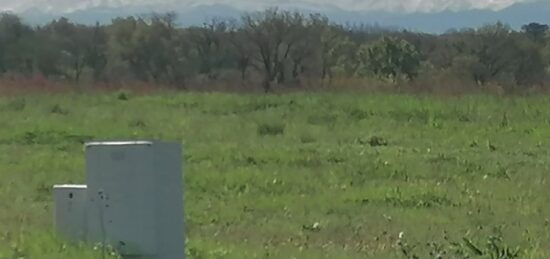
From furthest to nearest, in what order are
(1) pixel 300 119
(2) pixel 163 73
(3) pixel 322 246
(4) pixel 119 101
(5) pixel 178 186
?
(2) pixel 163 73 < (4) pixel 119 101 < (1) pixel 300 119 < (3) pixel 322 246 < (5) pixel 178 186

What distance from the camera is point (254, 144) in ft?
50.9

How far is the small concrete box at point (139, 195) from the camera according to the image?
516 cm

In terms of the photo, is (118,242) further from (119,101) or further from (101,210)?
(119,101)

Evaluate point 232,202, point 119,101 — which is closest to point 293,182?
point 232,202

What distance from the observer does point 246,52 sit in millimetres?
47500

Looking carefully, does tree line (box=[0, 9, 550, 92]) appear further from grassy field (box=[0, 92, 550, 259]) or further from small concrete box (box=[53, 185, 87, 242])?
small concrete box (box=[53, 185, 87, 242])

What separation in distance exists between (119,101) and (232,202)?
12483mm

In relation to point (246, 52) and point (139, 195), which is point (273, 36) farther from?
point (139, 195)

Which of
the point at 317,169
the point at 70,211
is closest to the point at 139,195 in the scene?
the point at 70,211

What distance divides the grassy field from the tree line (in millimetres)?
23385

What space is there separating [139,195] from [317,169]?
757cm

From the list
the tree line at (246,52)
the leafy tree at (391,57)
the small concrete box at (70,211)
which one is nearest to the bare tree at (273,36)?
the tree line at (246,52)

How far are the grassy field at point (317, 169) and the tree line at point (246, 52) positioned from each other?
2338cm

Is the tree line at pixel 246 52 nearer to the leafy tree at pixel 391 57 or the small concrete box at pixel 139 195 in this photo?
the leafy tree at pixel 391 57
